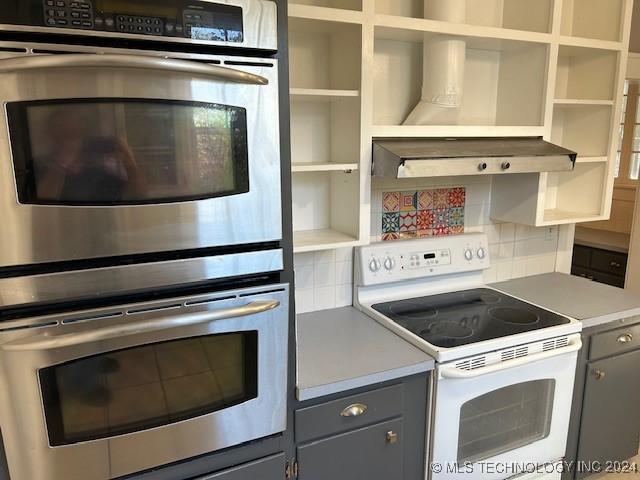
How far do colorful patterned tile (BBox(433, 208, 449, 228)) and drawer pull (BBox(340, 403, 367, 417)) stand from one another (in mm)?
1054

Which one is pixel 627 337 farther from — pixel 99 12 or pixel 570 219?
pixel 99 12

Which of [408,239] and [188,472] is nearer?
[188,472]

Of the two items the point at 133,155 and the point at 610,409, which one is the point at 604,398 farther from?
the point at 133,155

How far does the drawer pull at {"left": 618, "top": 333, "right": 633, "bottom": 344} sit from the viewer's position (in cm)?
210

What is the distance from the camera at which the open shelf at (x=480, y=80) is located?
2043 millimetres

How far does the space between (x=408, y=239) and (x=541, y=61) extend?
96 cm

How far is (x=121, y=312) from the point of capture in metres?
1.12

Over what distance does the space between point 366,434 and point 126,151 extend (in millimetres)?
1152

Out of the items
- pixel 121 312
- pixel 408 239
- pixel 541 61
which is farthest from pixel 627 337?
pixel 121 312

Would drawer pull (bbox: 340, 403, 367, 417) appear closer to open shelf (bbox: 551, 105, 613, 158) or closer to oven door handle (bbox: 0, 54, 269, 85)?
oven door handle (bbox: 0, 54, 269, 85)

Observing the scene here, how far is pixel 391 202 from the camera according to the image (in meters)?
2.19

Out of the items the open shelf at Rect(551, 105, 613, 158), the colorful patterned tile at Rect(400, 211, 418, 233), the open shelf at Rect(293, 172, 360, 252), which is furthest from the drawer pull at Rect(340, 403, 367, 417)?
the open shelf at Rect(551, 105, 613, 158)

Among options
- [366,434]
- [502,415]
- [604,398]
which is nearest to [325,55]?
[366,434]

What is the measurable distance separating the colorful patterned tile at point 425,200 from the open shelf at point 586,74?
73 cm
